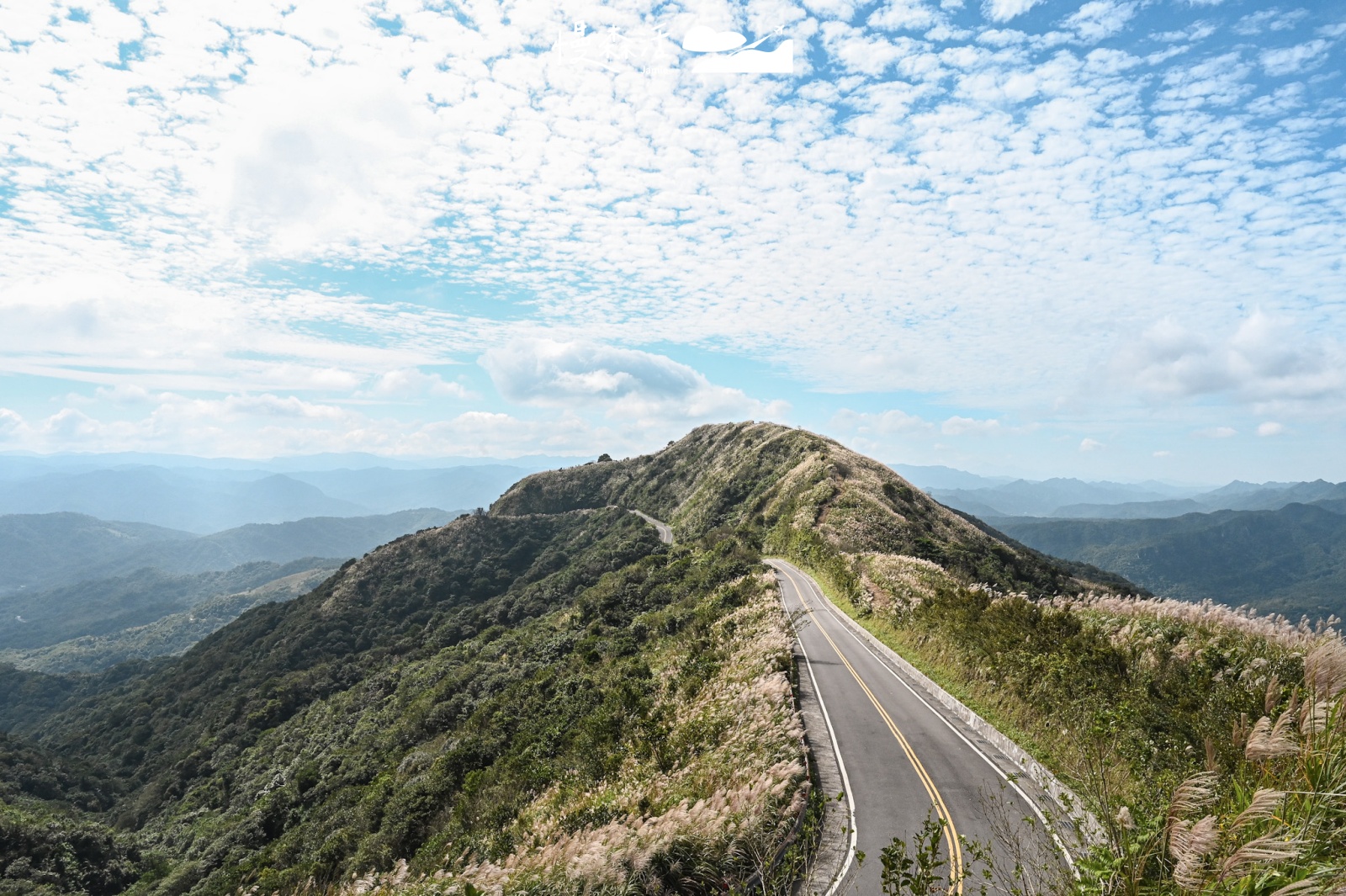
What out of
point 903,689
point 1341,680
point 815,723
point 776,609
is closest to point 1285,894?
point 1341,680

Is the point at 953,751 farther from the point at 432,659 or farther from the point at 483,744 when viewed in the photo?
the point at 432,659

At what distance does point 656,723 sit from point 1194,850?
16.2 m

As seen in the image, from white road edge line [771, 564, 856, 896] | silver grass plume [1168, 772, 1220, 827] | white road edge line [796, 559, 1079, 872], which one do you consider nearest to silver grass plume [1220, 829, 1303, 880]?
silver grass plume [1168, 772, 1220, 827]

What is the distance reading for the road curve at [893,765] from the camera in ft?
35.9

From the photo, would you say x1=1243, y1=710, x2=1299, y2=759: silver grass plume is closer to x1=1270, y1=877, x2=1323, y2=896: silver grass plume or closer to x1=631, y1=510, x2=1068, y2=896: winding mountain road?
x1=1270, y1=877, x2=1323, y2=896: silver grass plume

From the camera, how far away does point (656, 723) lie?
62.8ft

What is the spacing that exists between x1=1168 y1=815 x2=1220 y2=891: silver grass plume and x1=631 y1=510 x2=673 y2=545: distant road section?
79.7 m

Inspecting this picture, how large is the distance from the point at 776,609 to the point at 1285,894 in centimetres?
2515

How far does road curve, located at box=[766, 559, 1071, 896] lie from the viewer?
35.9 ft

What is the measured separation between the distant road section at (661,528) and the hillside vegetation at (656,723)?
3.30 m

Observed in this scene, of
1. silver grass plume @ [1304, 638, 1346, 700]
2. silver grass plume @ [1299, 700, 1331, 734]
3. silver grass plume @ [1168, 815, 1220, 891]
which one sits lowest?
silver grass plume @ [1168, 815, 1220, 891]

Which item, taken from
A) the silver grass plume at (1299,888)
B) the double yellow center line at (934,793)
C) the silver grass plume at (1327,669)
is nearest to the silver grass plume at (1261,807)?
the silver grass plume at (1299,888)

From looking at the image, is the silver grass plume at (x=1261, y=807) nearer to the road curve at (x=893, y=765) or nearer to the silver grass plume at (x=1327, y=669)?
the silver grass plume at (x=1327, y=669)

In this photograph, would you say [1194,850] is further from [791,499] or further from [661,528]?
[661,528]
